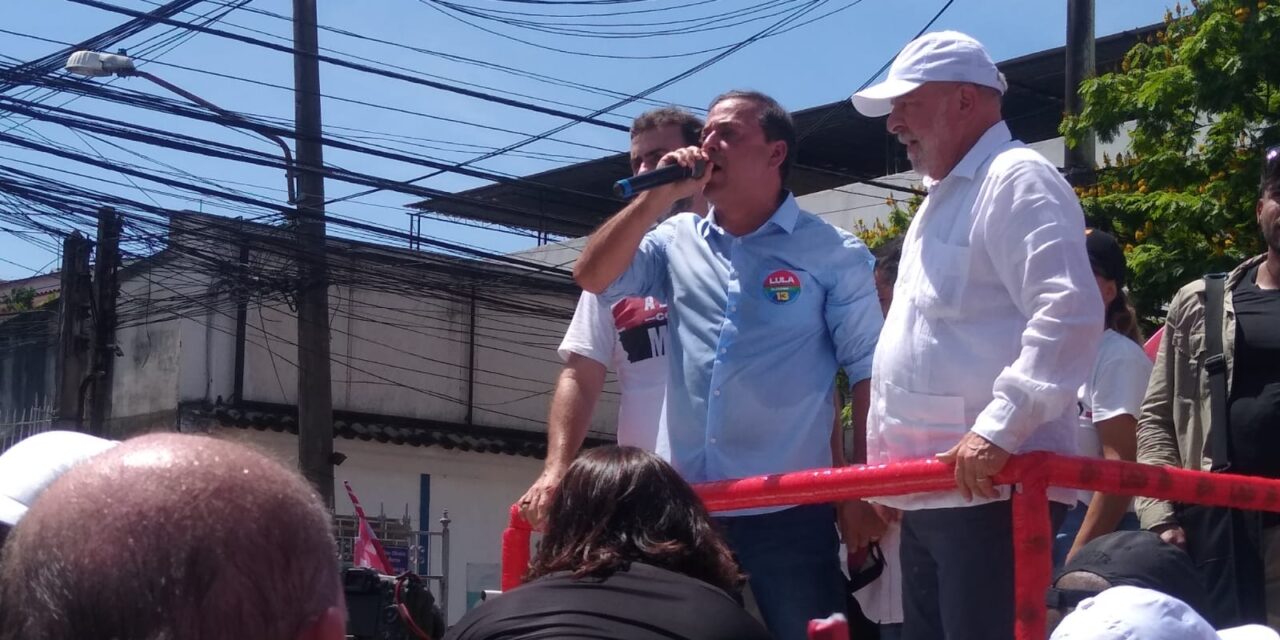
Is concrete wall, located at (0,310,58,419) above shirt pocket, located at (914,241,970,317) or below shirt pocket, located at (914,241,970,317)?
above

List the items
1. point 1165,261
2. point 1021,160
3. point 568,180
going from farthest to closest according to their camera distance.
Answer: point 568,180 < point 1165,261 < point 1021,160

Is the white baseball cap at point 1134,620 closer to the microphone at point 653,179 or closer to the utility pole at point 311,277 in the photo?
the microphone at point 653,179

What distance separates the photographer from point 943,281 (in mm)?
3162

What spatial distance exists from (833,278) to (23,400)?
78.4 feet

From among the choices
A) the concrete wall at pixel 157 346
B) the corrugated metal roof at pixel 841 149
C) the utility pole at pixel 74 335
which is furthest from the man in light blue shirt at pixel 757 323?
the concrete wall at pixel 157 346

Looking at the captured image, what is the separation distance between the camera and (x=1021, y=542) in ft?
8.91

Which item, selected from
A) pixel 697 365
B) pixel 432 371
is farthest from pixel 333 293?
pixel 697 365

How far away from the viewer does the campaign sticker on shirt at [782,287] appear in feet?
12.5

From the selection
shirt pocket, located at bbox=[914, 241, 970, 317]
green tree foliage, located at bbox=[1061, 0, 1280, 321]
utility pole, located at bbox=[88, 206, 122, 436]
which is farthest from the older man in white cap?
utility pole, located at bbox=[88, 206, 122, 436]

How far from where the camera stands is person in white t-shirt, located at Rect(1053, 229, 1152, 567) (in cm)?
409

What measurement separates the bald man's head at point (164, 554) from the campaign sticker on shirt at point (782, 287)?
2573mm

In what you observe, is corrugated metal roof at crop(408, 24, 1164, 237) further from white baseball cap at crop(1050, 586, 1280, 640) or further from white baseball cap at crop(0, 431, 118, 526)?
white baseball cap at crop(1050, 586, 1280, 640)

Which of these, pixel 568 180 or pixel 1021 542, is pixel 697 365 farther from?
pixel 568 180

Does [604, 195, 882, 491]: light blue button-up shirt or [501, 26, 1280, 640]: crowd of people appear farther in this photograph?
[604, 195, 882, 491]: light blue button-up shirt
